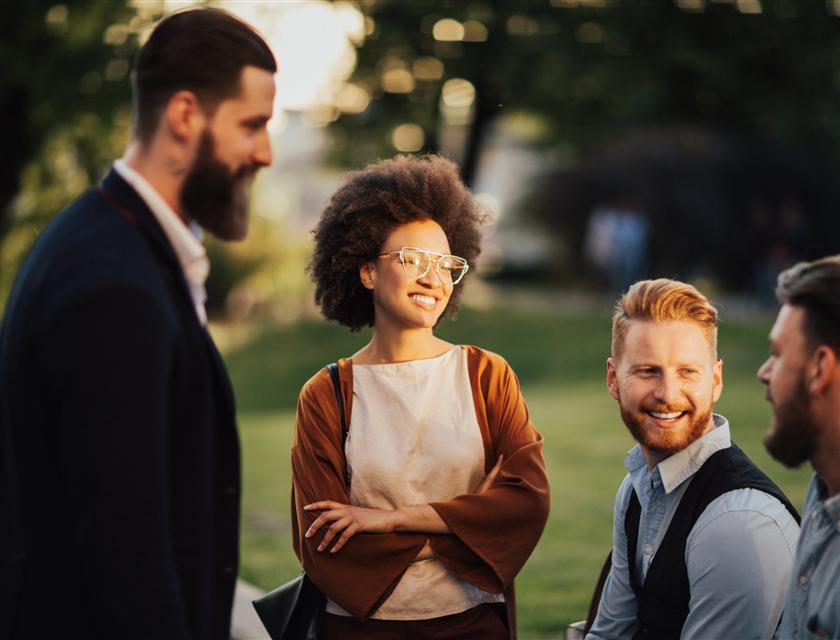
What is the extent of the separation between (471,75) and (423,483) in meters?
18.4

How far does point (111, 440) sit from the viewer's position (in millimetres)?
2361

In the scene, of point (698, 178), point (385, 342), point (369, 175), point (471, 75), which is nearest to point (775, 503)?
point (385, 342)

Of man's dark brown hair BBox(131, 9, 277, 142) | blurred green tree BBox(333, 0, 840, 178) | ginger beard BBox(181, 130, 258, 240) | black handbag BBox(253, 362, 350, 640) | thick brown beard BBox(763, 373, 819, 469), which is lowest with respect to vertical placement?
black handbag BBox(253, 362, 350, 640)

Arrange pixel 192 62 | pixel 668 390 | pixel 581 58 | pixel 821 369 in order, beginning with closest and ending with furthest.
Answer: pixel 192 62 → pixel 821 369 → pixel 668 390 → pixel 581 58

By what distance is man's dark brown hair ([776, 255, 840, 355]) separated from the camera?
278 cm

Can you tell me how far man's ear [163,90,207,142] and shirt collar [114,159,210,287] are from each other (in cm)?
13

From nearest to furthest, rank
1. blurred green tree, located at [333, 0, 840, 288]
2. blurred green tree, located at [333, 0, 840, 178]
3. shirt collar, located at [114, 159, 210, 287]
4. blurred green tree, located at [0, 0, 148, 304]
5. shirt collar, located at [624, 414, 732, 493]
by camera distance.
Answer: shirt collar, located at [114, 159, 210, 287] → shirt collar, located at [624, 414, 732, 493] → blurred green tree, located at [0, 0, 148, 304] → blurred green tree, located at [333, 0, 840, 178] → blurred green tree, located at [333, 0, 840, 288]

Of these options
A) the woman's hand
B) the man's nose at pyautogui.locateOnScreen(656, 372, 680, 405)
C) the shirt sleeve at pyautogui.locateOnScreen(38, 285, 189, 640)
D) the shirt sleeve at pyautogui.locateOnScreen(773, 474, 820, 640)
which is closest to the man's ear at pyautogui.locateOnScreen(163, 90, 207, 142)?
the shirt sleeve at pyautogui.locateOnScreen(38, 285, 189, 640)

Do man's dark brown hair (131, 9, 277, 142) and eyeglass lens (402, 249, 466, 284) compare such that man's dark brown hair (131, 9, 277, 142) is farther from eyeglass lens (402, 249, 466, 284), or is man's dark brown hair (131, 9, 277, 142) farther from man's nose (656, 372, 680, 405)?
man's nose (656, 372, 680, 405)

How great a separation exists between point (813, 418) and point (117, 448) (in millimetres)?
1582

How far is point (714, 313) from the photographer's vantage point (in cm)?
362

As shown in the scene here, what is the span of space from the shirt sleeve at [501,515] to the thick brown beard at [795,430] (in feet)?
3.17

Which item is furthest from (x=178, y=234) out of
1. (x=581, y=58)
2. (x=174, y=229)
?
(x=581, y=58)

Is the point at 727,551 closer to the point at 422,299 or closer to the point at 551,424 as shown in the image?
the point at 422,299
